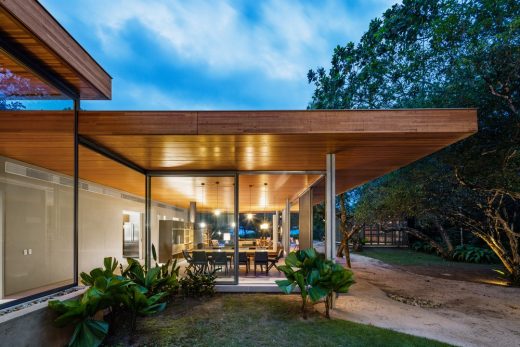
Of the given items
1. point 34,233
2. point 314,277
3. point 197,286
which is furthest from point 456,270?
point 34,233

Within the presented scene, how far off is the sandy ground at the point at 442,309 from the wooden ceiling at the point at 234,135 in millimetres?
2841

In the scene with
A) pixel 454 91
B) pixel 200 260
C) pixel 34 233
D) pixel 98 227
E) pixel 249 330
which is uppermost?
pixel 454 91

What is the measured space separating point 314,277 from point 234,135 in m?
2.53

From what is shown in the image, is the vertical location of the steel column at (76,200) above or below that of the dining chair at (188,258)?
above

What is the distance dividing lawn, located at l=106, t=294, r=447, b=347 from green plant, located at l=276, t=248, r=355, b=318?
468 mm

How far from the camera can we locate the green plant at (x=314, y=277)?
17.6 ft

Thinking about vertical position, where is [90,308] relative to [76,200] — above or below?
below

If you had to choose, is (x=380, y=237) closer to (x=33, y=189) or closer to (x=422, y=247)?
(x=422, y=247)

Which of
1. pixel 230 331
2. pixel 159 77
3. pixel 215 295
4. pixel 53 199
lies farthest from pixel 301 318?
pixel 159 77

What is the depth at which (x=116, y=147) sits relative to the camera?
5.87 meters

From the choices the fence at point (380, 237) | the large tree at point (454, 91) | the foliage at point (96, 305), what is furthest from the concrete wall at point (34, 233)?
the fence at point (380, 237)

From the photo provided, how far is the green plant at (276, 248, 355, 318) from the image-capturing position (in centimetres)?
538

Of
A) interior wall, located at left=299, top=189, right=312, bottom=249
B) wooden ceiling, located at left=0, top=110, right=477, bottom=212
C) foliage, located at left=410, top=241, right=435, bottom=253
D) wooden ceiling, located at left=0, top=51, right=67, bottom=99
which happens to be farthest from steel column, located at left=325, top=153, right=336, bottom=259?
foliage, located at left=410, top=241, right=435, bottom=253

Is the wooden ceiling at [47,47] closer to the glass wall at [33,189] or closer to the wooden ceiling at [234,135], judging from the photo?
the glass wall at [33,189]
